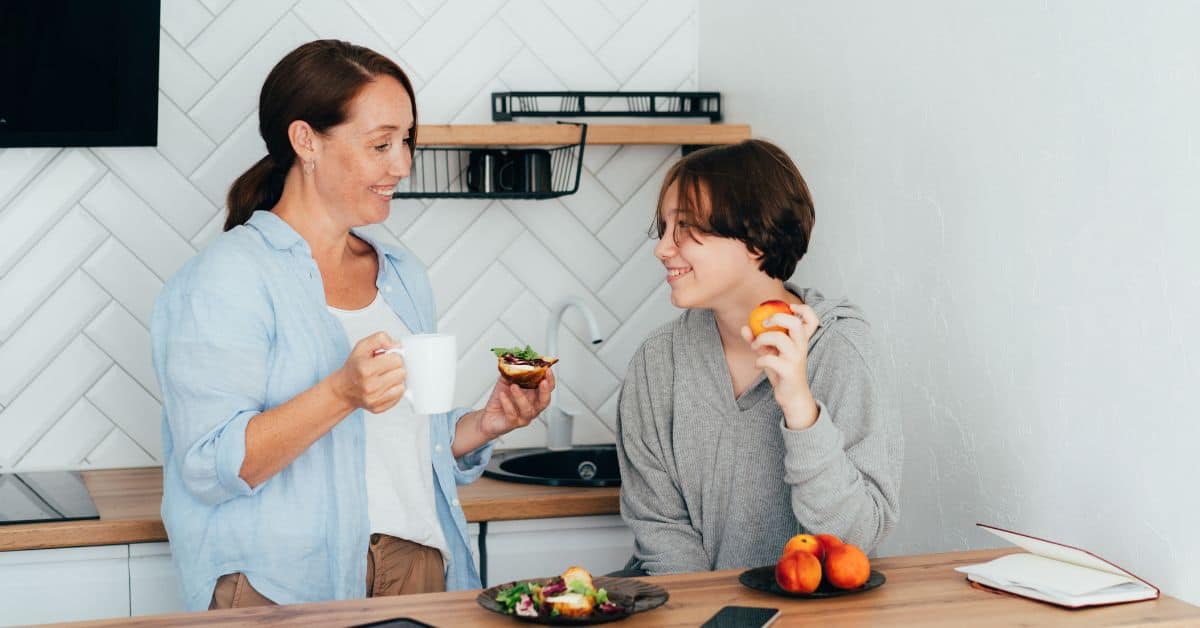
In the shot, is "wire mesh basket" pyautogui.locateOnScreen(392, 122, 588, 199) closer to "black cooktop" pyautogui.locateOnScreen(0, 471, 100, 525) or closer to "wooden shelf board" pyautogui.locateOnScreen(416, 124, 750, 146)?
"wooden shelf board" pyautogui.locateOnScreen(416, 124, 750, 146)

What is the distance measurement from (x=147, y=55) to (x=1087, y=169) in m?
1.78

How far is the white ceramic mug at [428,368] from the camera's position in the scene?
5.34 feet

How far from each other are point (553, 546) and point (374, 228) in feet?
2.91

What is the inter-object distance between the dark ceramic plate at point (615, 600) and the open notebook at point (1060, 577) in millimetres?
450

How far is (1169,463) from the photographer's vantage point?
1.69 metres

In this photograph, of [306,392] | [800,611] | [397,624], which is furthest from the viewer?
[306,392]

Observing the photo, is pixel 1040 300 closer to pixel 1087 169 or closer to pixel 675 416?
pixel 1087 169

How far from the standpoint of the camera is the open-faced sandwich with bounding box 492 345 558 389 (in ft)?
6.74

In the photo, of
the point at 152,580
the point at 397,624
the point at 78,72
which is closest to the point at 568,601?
the point at 397,624

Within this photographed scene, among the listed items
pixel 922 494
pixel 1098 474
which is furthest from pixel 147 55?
pixel 1098 474

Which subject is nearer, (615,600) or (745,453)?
(615,600)

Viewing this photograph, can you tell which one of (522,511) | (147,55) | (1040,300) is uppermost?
(147,55)

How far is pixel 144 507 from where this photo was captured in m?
2.36

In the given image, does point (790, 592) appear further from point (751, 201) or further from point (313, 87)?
point (313, 87)
